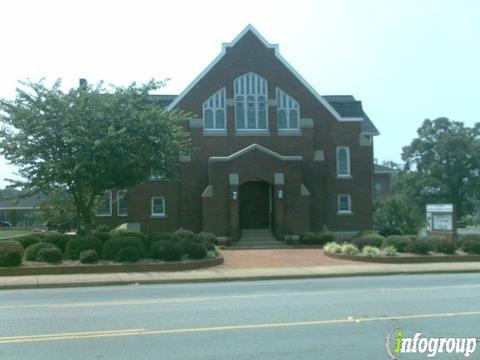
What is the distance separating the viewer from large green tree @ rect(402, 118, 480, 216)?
7212 centimetres

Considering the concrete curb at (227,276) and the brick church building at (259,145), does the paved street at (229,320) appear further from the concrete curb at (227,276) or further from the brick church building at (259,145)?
the brick church building at (259,145)

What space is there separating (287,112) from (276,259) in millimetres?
13064

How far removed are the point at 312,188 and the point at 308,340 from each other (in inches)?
1028

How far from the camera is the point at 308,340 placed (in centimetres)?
837

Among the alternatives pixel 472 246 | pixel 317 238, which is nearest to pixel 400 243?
pixel 472 246

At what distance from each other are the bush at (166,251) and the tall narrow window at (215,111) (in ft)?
46.1

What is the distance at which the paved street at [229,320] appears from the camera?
783 centimetres

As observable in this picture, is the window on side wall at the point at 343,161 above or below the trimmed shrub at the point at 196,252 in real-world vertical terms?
above

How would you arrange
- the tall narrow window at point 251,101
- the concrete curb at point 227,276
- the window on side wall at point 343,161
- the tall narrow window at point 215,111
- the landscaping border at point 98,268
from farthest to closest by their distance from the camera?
the window on side wall at point 343,161
the tall narrow window at point 251,101
the tall narrow window at point 215,111
the landscaping border at point 98,268
the concrete curb at point 227,276

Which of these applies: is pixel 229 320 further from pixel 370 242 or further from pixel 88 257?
pixel 370 242

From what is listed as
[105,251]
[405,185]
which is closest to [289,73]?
[105,251]

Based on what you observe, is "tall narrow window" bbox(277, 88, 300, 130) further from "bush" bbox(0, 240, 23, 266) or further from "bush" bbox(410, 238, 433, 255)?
"bush" bbox(0, 240, 23, 266)

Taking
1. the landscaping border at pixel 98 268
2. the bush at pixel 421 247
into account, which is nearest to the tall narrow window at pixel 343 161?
the bush at pixel 421 247

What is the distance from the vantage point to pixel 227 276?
1805 centimetres
